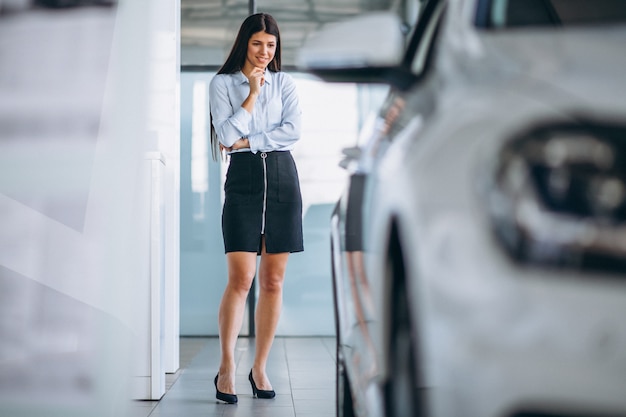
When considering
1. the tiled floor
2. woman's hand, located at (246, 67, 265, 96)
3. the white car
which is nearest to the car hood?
the white car

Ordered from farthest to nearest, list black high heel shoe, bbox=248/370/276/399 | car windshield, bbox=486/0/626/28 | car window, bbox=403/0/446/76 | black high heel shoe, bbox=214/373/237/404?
1. black high heel shoe, bbox=248/370/276/399
2. black high heel shoe, bbox=214/373/237/404
3. car window, bbox=403/0/446/76
4. car windshield, bbox=486/0/626/28

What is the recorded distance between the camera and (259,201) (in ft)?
11.3

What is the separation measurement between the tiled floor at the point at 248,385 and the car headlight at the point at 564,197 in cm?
224

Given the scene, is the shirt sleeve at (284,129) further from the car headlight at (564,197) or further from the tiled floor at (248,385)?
the car headlight at (564,197)

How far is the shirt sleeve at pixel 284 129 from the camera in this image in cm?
345

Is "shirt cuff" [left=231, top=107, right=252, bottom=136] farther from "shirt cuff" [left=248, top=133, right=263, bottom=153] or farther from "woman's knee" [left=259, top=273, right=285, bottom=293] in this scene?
"woman's knee" [left=259, top=273, right=285, bottom=293]

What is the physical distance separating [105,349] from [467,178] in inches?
49.6

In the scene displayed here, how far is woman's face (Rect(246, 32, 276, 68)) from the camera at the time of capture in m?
3.55

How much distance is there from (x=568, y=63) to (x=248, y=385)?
313cm

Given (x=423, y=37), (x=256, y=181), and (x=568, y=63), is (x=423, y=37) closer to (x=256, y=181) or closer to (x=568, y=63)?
(x=568, y=63)

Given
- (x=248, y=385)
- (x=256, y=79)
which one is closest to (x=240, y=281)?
(x=248, y=385)

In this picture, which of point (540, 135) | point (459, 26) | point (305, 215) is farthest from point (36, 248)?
point (305, 215)

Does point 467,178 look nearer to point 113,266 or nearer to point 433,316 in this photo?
point 433,316

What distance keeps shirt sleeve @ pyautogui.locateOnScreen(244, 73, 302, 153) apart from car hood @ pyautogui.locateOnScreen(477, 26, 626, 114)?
226 centimetres
